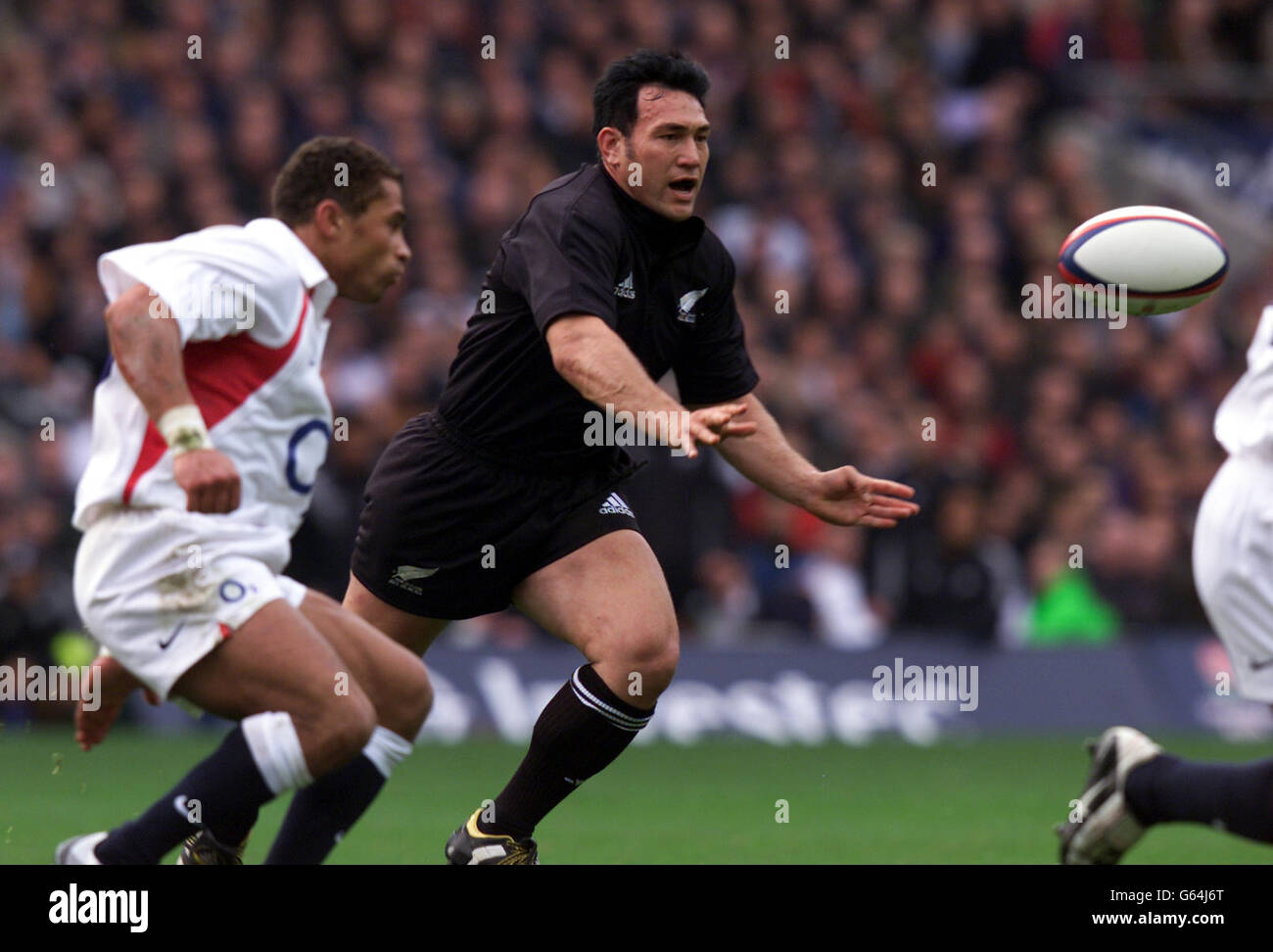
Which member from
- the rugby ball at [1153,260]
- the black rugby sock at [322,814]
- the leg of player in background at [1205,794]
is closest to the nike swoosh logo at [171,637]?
the black rugby sock at [322,814]

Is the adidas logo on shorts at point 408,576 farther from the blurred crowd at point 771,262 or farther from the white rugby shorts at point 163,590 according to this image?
the blurred crowd at point 771,262

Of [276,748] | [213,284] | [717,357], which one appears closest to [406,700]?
[276,748]

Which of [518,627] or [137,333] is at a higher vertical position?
[137,333]

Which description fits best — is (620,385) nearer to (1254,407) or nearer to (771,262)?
(1254,407)

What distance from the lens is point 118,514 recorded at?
510 cm

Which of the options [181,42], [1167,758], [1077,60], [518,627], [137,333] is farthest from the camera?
[1077,60]

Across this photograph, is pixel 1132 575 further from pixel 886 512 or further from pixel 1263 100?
pixel 886 512

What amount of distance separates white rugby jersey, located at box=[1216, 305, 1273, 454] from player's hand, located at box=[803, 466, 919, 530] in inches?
34.5

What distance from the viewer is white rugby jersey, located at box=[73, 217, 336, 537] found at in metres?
5.07

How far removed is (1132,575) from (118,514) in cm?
903

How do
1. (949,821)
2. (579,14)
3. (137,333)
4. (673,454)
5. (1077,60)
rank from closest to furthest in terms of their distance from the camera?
1. (137,333)
2. (949,821)
3. (673,454)
4. (579,14)
5. (1077,60)

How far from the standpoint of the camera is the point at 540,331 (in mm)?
5434

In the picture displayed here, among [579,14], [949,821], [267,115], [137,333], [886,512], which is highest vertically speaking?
[579,14]

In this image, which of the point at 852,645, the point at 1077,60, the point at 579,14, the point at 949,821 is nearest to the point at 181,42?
the point at 579,14
